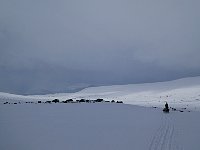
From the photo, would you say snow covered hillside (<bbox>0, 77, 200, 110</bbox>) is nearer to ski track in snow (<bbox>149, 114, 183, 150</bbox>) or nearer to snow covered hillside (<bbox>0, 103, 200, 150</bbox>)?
snow covered hillside (<bbox>0, 103, 200, 150</bbox>)

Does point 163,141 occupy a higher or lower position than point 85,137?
lower

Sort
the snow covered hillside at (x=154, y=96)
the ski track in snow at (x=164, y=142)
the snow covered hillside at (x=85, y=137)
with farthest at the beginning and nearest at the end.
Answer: the snow covered hillside at (x=154, y=96)
the ski track in snow at (x=164, y=142)
the snow covered hillside at (x=85, y=137)

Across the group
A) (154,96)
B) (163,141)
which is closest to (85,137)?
(163,141)

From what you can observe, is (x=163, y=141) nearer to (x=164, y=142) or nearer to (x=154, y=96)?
(x=164, y=142)

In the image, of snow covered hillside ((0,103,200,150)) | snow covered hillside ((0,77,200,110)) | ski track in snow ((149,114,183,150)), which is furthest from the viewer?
snow covered hillside ((0,77,200,110))

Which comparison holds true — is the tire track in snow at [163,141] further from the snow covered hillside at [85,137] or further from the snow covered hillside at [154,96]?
the snow covered hillside at [154,96]

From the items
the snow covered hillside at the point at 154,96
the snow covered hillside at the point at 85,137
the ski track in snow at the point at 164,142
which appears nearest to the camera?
the snow covered hillside at the point at 85,137

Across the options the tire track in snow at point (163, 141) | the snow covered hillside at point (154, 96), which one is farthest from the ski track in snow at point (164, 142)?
the snow covered hillside at point (154, 96)

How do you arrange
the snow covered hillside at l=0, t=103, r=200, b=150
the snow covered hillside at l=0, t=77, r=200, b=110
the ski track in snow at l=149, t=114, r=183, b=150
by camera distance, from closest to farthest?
the snow covered hillside at l=0, t=103, r=200, b=150, the ski track in snow at l=149, t=114, r=183, b=150, the snow covered hillside at l=0, t=77, r=200, b=110

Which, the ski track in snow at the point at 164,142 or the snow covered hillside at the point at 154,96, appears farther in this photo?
the snow covered hillside at the point at 154,96

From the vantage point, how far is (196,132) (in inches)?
916

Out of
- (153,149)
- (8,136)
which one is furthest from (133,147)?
(8,136)

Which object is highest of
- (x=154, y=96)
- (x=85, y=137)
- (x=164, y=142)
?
(x=154, y=96)

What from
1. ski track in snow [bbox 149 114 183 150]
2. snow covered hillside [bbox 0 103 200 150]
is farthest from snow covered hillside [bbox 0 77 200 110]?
ski track in snow [bbox 149 114 183 150]
